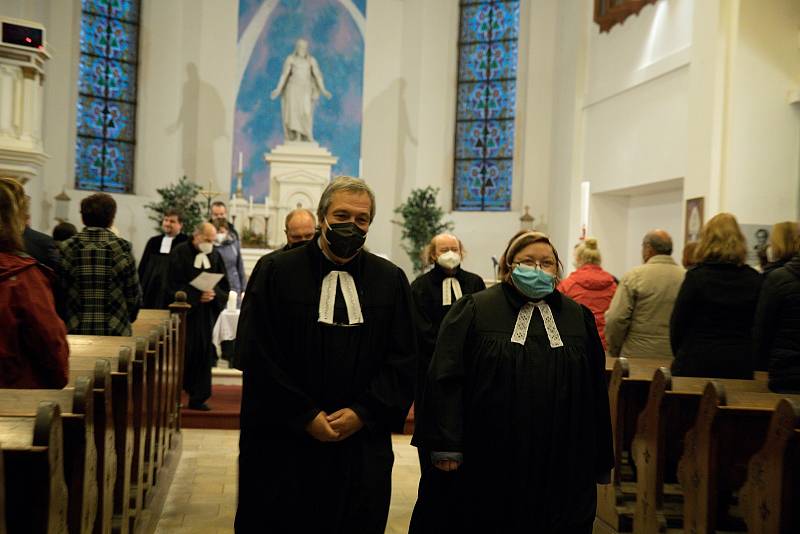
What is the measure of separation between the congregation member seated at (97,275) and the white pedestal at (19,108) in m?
6.25

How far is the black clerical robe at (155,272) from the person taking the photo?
771 cm

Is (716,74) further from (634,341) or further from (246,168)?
(246,168)

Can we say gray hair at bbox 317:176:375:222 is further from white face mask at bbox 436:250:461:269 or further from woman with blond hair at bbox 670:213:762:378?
white face mask at bbox 436:250:461:269

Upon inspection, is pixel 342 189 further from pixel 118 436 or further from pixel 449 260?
pixel 449 260

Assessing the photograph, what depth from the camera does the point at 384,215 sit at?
1642 cm

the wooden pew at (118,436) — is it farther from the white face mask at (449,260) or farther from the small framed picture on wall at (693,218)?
the small framed picture on wall at (693,218)

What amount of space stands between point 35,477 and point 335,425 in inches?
34.5

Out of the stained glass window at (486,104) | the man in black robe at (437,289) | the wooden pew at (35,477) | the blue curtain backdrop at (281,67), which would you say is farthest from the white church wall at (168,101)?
the wooden pew at (35,477)

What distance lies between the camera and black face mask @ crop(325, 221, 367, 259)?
2.70m

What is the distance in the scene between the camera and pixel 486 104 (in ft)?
54.2

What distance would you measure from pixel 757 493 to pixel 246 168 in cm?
1448

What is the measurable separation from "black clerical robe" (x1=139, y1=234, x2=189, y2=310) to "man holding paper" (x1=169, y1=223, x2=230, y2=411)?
2.13 feet

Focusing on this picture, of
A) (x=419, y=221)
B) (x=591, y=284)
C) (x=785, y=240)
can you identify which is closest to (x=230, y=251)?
(x=591, y=284)

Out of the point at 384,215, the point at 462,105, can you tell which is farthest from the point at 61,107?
the point at 462,105
